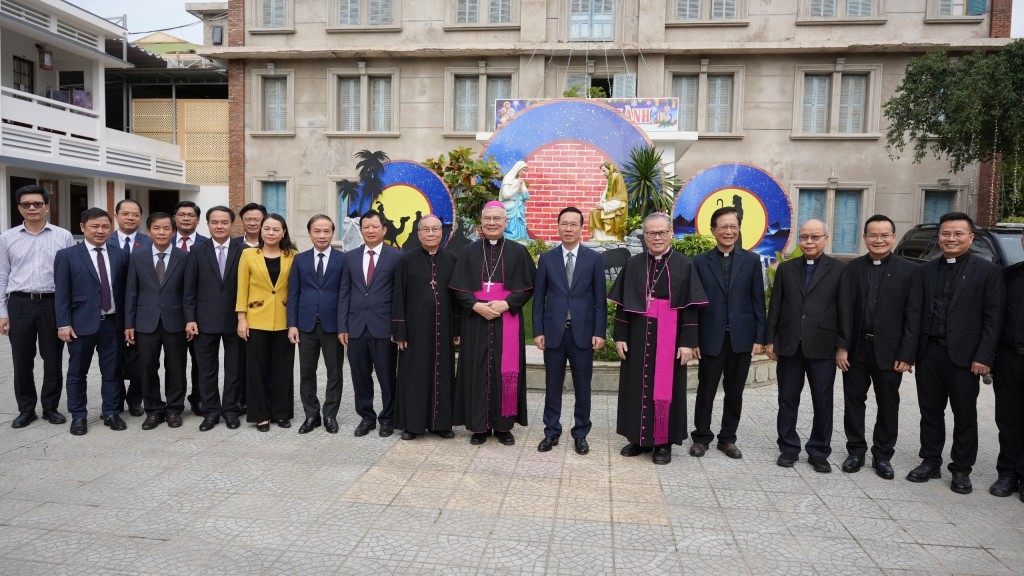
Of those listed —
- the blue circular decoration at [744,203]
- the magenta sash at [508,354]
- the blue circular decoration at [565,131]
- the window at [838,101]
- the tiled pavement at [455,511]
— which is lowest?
the tiled pavement at [455,511]

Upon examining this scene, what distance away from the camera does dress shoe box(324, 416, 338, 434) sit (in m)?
5.53

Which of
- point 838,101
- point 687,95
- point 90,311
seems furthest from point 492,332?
point 838,101

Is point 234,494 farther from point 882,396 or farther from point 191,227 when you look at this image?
point 882,396

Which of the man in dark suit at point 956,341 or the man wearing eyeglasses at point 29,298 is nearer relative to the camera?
the man in dark suit at point 956,341

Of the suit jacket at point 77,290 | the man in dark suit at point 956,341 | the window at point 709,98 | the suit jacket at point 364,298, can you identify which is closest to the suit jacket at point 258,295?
the suit jacket at point 364,298

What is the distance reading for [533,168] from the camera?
1192 cm

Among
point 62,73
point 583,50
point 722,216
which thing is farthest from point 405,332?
point 62,73

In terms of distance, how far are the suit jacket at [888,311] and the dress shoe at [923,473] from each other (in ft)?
2.43

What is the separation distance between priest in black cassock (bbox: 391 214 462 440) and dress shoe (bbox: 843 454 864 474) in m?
2.99

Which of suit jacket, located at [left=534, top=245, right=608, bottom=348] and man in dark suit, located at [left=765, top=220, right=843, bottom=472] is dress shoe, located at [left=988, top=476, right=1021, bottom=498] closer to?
man in dark suit, located at [left=765, top=220, right=843, bottom=472]

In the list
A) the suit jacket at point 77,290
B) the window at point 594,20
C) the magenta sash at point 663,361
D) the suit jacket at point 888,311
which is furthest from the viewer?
the window at point 594,20

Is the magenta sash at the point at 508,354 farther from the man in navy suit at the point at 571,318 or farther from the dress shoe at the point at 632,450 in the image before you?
→ the dress shoe at the point at 632,450

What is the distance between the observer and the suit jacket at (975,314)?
4375mm

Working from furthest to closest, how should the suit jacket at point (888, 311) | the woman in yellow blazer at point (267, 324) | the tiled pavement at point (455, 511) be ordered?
the woman in yellow blazer at point (267, 324) → the suit jacket at point (888, 311) → the tiled pavement at point (455, 511)
